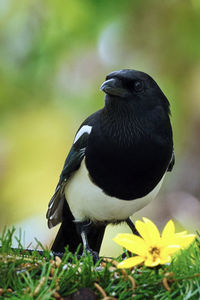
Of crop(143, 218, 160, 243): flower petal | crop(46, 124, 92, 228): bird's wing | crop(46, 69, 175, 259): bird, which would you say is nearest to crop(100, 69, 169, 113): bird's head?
crop(46, 69, 175, 259): bird

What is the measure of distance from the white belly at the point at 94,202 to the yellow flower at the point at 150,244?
37.5 inches

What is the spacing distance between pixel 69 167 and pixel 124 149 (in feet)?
1.08

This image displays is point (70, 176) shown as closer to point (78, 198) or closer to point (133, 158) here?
point (78, 198)

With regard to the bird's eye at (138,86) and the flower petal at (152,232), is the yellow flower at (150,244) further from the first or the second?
the bird's eye at (138,86)

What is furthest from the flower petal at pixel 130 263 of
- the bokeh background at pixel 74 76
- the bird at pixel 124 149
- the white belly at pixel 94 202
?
the bokeh background at pixel 74 76

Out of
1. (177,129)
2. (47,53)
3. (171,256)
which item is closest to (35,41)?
(47,53)

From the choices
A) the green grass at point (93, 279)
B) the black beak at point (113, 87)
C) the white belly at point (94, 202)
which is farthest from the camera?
the white belly at point (94, 202)

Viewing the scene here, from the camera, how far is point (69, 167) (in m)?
2.28

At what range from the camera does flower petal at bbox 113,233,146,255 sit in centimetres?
114

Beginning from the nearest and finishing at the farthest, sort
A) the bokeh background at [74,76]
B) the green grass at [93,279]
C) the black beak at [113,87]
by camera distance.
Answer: the green grass at [93,279] → the black beak at [113,87] → the bokeh background at [74,76]

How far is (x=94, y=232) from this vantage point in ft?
8.02

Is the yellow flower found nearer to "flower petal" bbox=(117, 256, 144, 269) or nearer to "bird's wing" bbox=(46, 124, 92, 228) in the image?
"flower petal" bbox=(117, 256, 144, 269)

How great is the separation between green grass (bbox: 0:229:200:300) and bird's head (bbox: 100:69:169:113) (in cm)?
91

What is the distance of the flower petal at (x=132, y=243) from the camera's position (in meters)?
1.14
